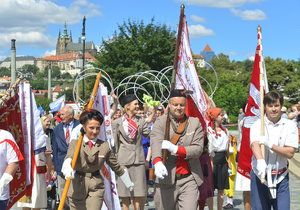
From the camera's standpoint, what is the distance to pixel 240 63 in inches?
4958

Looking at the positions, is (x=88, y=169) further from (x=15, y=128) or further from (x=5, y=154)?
(x=15, y=128)

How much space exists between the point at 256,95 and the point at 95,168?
2.86 m

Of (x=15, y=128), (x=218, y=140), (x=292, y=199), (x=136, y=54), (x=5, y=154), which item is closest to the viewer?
(x=5, y=154)

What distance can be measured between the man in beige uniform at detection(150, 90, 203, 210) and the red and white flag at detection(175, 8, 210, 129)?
0.86m

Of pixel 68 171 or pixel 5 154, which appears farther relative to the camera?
pixel 68 171

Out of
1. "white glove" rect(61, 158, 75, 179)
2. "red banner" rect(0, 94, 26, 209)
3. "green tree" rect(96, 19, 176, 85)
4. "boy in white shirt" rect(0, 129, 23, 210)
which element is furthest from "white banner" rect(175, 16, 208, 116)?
"green tree" rect(96, 19, 176, 85)

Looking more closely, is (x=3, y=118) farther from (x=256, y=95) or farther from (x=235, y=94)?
(x=235, y=94)

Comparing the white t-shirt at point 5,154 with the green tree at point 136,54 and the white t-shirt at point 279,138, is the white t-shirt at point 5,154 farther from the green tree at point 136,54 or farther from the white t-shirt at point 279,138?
the green tree at point 136,54

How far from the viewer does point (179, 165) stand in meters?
6.39

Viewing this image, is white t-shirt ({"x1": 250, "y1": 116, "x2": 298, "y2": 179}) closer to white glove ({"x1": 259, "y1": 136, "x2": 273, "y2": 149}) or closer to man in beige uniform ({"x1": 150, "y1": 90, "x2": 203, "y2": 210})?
white glove ({"x1": 259, "y1": 136, "x2": 273, "y2": 149})

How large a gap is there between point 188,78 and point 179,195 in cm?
178

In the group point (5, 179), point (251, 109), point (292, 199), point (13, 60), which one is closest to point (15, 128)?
point (5, 179)

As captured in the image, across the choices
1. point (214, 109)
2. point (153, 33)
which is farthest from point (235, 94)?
point (214, 109)

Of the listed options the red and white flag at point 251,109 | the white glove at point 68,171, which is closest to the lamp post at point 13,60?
the red and white flag at point 251,109
